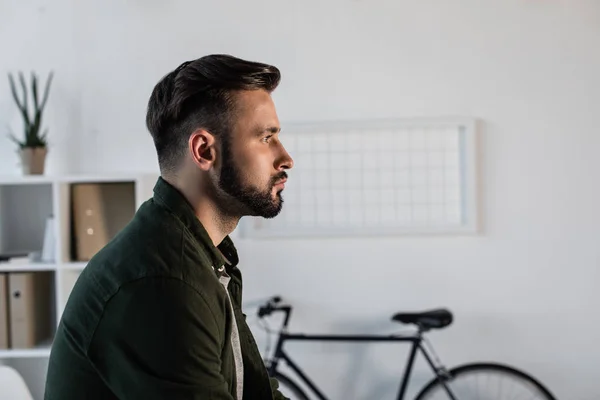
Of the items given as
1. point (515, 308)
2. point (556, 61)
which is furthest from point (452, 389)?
point (556, 61)

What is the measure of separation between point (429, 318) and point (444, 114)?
91 cm

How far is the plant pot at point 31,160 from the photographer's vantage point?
2979 millimetres

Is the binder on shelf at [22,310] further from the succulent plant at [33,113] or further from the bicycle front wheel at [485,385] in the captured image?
the bicycle front wheel at [485,385]

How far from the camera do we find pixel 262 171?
4.10 feet

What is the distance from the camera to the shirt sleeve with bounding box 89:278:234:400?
96 centimetres

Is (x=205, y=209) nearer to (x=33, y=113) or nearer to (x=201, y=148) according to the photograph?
(x=201, y=148)

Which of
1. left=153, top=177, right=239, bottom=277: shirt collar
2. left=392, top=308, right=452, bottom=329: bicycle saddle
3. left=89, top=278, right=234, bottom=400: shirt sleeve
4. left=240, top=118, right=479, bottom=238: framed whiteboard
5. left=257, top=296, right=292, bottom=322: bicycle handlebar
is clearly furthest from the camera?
left=240, top=118, right=479, bottom=238: framed whiteboard

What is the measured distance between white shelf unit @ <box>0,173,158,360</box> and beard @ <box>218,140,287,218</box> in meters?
1.70

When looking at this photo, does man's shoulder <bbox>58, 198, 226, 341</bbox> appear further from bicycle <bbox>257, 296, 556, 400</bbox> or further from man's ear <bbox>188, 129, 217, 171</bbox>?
bicycle <bbox>257, 296, 556, 400</bbox>

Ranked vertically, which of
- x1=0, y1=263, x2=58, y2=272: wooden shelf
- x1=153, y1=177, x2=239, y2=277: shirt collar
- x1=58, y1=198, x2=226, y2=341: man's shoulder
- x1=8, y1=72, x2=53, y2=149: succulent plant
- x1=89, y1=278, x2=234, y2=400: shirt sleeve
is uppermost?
x1=8, y1=72, x2=53, y2=149: succulent plant

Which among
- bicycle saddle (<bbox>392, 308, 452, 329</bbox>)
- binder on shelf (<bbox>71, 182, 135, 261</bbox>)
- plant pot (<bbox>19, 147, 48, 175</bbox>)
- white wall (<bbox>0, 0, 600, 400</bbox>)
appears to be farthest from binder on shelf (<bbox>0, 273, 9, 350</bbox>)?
bicycle saddle (<bbox>392, 308, 452, 329</bbox>)

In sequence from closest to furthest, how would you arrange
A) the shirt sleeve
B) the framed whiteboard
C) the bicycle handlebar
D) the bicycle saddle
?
the shirt sleeve < the bicycle saddle < the bicycle handlebar < the framed whiteboard

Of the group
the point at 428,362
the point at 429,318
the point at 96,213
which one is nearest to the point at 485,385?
the point at 428,362

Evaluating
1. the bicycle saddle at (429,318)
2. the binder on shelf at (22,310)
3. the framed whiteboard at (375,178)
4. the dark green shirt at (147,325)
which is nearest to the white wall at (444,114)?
the framed whiteboard at (375,178)
